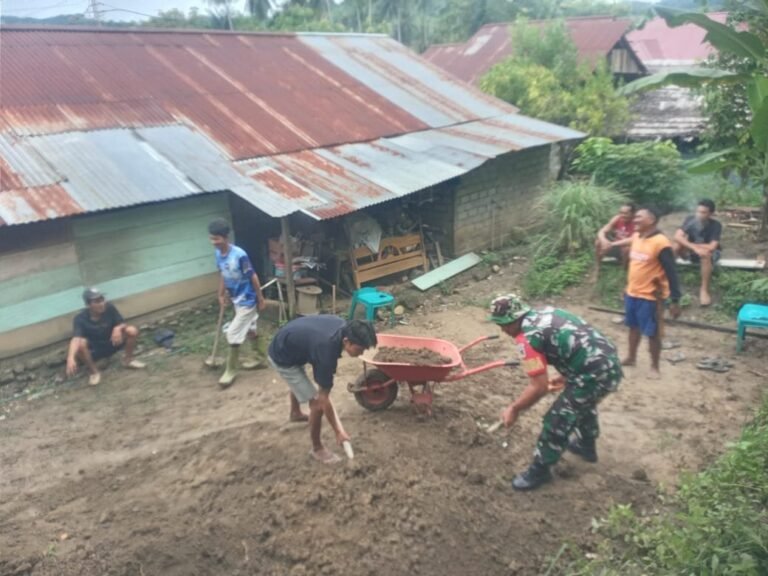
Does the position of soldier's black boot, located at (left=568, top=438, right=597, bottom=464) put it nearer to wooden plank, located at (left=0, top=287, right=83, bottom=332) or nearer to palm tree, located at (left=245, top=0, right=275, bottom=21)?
wooden plank, located at (left=0, top=287, right=83, bottom=332)

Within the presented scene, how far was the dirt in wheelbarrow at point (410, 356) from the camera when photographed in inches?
235

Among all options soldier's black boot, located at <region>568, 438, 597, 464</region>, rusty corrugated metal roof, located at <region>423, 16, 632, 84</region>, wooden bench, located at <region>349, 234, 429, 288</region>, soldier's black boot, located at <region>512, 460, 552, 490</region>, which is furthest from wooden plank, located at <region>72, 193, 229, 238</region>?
rusty corrugated metal roof, located at <region>423, 16, 632, 84</region>

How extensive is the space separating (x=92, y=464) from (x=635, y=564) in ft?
15.4

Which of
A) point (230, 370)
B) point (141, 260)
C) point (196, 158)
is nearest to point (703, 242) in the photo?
point (230, 370)

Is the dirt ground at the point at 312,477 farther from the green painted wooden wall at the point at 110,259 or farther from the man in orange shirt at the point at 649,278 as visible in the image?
the green painted wooden wall at the point at 110,259

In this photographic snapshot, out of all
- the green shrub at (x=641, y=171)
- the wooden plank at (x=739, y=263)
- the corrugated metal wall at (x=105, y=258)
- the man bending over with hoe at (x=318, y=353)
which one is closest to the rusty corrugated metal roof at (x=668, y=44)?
the green shrub at (x=641, y=171)

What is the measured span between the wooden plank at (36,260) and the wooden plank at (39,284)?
51 millimetres

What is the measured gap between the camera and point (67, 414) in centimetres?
671

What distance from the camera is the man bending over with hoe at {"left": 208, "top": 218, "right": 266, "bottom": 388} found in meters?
6.74

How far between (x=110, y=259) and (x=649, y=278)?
6.67 meters

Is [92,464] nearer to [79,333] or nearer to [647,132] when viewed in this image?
[79,333]

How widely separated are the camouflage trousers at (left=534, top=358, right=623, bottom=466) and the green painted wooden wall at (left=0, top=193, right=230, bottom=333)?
6091 mm

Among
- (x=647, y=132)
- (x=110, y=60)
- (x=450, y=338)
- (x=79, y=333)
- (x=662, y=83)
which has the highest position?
(x=110, y=60)

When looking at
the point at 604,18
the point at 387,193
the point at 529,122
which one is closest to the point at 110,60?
the point at 387,193
